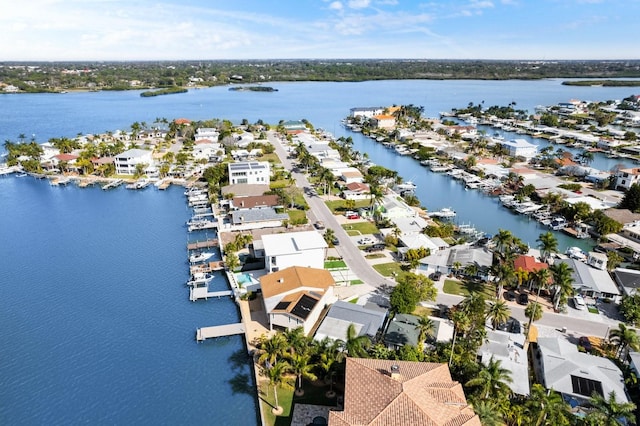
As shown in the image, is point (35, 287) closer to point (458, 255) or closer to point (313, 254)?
point (313, 254)

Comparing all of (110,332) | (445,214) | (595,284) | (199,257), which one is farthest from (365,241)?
(110,332)

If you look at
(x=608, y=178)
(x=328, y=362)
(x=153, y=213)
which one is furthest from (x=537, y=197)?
(x=153, y=213)

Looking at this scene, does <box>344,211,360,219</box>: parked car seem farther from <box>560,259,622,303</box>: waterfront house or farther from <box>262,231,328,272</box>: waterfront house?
Answer: <box>560,259,622,303</box>: waterfront house

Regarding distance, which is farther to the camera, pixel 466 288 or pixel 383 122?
pixel 383 122

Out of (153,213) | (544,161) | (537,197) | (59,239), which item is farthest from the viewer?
(544,161)

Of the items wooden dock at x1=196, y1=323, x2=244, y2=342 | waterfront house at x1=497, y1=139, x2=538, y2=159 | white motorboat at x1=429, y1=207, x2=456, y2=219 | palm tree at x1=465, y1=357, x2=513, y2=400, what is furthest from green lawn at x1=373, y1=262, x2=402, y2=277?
waterfront house at x1=497, y1=139, x2=538, y2=159

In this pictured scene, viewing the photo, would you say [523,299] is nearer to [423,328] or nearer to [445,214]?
[423,328]
